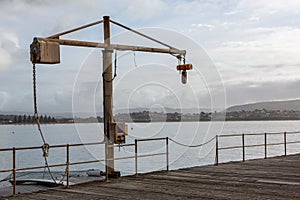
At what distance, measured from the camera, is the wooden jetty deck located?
870cm

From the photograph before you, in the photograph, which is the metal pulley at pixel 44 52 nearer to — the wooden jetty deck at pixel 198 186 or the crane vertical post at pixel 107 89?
the crane vertical post at pixel 107 89

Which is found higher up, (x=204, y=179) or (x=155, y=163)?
(x=204, y=179)

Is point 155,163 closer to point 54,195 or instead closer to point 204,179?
point 204,179

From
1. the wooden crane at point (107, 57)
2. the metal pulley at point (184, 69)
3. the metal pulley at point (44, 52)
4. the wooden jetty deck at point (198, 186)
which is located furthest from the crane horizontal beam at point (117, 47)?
the wooden jetty deck at point (198, 186)

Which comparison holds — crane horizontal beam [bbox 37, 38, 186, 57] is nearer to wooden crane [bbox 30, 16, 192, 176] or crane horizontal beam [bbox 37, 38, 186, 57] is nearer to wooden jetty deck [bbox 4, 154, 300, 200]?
wooden crane [bbox 30, 16, 192, 176]

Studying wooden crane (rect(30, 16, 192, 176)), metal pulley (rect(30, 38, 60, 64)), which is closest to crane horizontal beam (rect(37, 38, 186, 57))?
wooden crane (rect(30, 16, 192, 176))

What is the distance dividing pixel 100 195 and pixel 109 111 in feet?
8.63

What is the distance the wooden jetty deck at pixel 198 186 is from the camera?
28.5ft

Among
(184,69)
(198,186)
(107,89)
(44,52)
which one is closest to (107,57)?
(107,89)

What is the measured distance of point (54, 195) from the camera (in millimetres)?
8828

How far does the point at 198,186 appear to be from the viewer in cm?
979

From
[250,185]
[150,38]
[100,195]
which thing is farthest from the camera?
[150,38]

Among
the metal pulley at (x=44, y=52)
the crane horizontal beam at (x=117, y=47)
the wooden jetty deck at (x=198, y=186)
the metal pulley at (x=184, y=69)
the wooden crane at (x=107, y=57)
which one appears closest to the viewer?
the wooden jetty deck at (x=198, y=186)

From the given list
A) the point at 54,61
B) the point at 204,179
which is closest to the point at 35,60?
the point at 54,61
